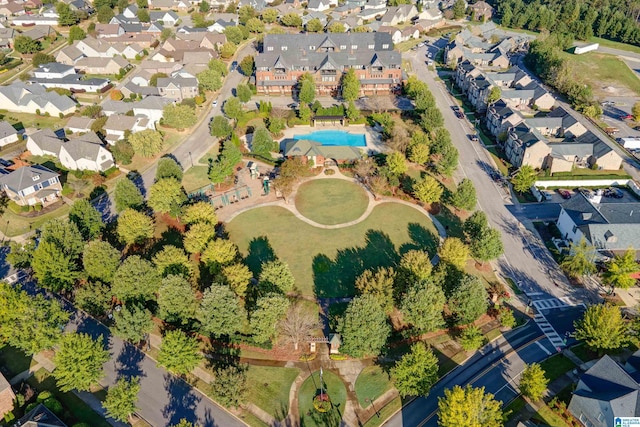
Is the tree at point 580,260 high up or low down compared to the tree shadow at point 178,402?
up

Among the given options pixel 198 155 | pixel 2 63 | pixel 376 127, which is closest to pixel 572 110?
pixel 376 127

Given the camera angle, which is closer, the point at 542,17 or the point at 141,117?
the point at 141,117

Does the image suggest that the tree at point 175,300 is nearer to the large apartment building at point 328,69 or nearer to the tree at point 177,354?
the tree at point 177,354

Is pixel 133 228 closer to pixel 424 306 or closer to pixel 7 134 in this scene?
pixel 424 306

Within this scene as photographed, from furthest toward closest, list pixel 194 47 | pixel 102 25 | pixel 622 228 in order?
pixel 102 25 → pixel 194 47 → pixel 622 228

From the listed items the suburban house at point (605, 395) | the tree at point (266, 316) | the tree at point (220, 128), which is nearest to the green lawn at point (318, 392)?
the tree at point (266, 316)

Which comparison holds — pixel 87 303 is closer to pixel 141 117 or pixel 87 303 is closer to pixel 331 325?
pixel 331 325

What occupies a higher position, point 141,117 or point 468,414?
point 468,414
